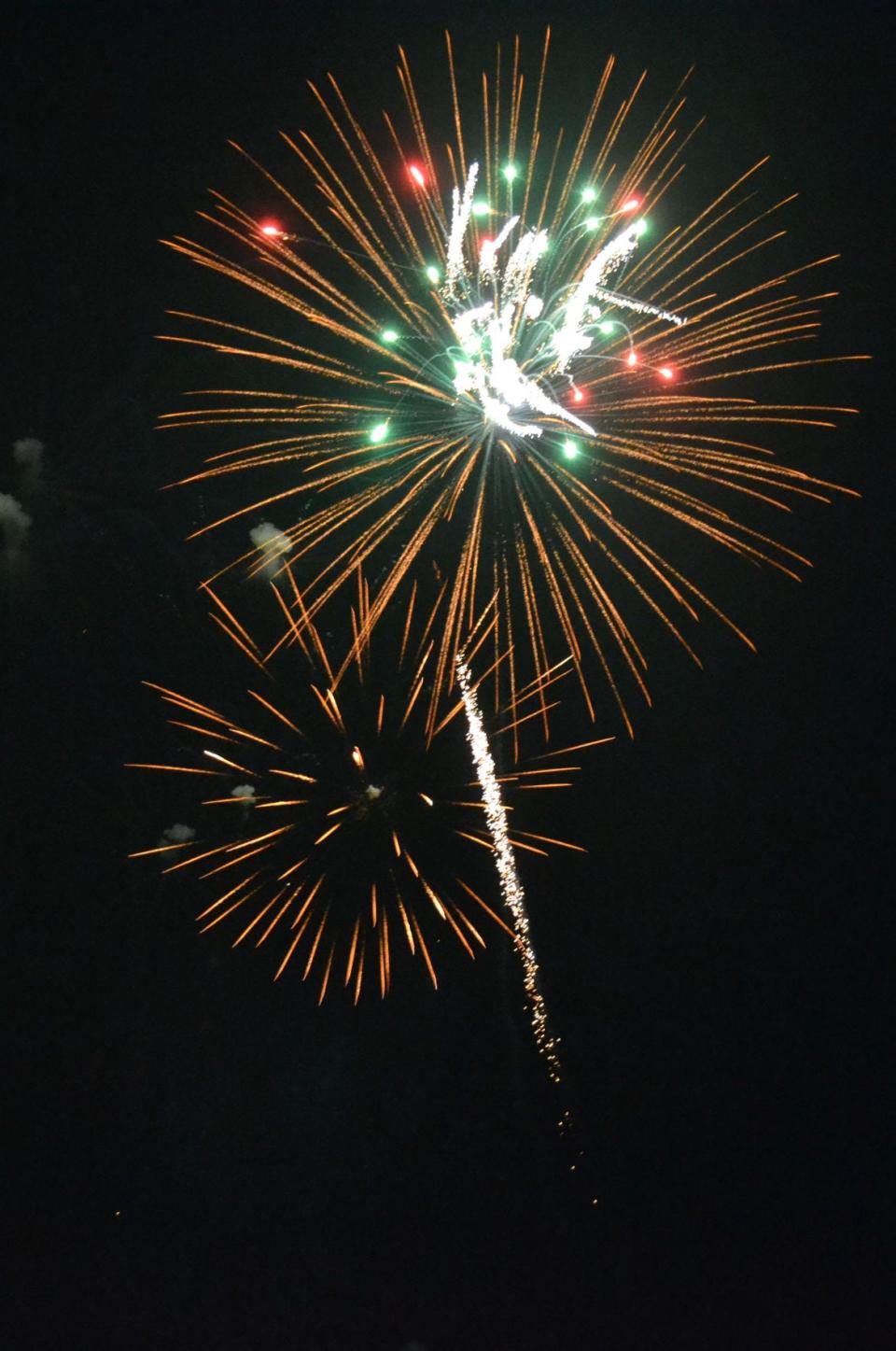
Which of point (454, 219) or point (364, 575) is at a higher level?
point (454, 219)

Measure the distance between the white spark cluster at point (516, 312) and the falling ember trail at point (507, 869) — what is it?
221cm

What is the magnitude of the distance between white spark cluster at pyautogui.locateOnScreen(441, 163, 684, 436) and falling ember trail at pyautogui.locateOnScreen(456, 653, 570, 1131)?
2.21 m

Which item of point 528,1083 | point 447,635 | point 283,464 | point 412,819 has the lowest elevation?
point 528,1083

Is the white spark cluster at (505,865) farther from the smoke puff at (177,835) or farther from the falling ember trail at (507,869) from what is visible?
the smoke puff at (177,835)

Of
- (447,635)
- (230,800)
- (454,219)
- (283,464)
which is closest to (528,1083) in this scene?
(230,800)

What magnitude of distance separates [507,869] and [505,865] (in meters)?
0.11

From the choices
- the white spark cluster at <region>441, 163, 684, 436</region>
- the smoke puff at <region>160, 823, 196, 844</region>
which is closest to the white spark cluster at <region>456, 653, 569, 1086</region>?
the white spark cluster at <region>441, 163, 684, 436</region>

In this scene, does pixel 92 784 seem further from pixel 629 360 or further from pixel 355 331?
pixel 629 360

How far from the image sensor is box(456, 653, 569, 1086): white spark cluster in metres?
7.22

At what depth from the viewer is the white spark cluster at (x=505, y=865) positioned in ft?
23.7

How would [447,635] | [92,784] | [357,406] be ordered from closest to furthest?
[357,406]
[447,635]
[92,784]

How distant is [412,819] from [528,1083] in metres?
3.51

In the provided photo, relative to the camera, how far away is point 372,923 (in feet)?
24.2

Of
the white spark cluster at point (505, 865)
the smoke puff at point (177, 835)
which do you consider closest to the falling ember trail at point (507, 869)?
the white spark cluster at point (505, 865)
